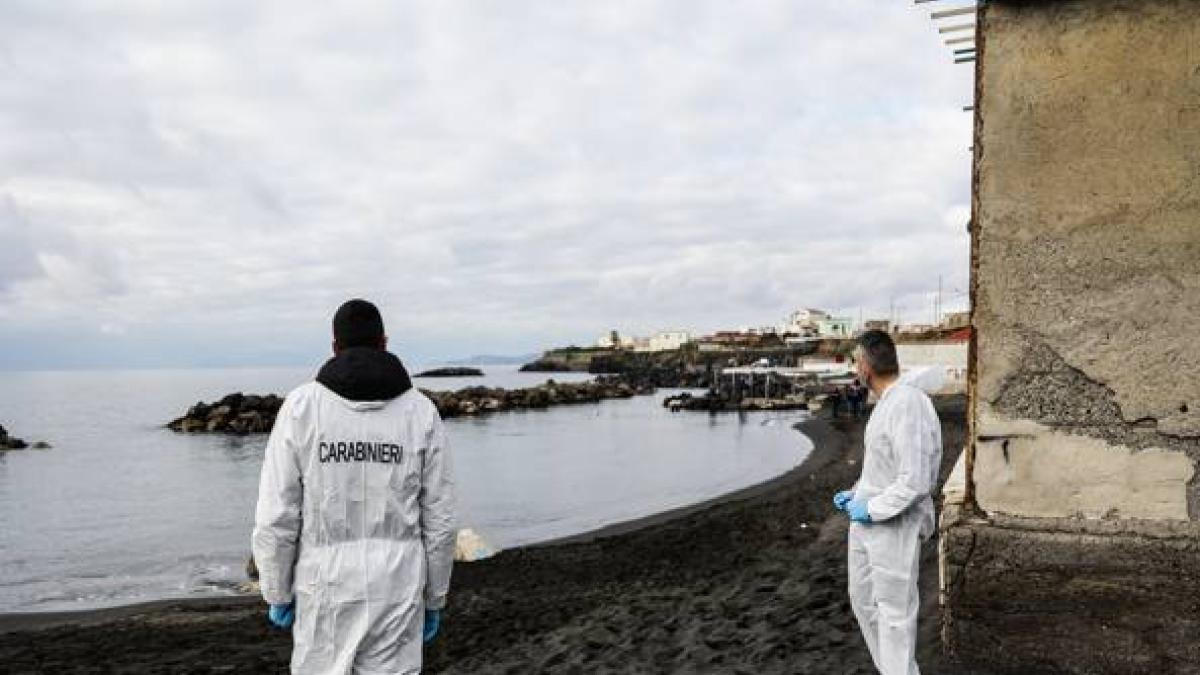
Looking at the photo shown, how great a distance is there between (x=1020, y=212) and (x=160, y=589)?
574 inches

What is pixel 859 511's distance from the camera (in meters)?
4.45

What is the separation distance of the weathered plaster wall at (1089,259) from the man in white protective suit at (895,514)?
1.86ft

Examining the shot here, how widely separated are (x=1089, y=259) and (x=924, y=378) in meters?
0.96

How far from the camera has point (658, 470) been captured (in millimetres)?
31766

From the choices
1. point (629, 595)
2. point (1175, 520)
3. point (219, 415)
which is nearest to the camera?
point (1175, 520)

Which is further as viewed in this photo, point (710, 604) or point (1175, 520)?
point (710, 604)

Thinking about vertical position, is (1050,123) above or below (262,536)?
above

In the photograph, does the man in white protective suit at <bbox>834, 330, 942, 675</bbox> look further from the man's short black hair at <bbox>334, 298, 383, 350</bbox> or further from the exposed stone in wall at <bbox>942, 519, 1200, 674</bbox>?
the man's short black hair at <bbox>334, 298, 383, 350</bbox>

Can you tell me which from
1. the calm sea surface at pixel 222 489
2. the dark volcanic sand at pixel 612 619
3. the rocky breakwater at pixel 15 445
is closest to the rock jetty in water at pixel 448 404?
the calm sea surface at pixel 222 489

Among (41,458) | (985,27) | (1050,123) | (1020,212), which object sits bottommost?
(41,458)

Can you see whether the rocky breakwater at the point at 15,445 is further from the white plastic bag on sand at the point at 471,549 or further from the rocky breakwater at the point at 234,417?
the white plastic bag on sand at the point at 471,549

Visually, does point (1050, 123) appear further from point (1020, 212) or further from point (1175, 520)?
point (1175, 520)

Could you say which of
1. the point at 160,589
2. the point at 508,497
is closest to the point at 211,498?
the point at 508,497

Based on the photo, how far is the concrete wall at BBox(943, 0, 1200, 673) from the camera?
4441 mm
